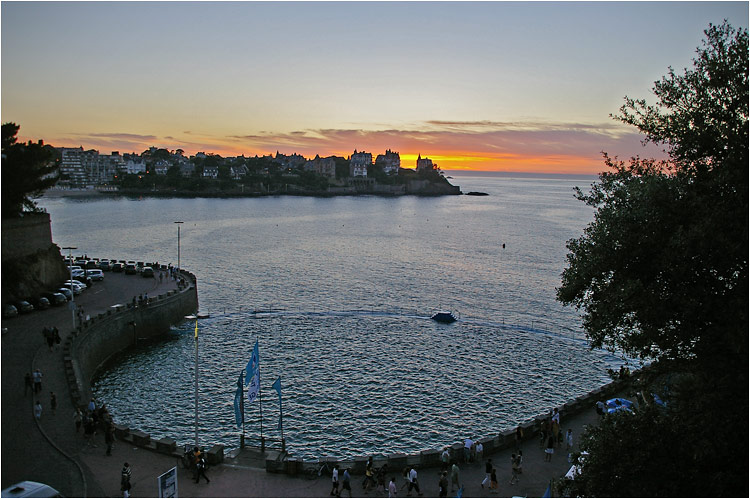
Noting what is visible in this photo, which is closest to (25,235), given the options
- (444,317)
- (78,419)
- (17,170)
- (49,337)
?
(17,170)

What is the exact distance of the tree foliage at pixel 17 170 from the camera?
3714cm

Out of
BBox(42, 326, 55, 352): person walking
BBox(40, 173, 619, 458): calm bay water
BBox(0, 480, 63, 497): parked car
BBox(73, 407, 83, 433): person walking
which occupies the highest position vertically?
BBox(42, 326, 55, 352): person walking

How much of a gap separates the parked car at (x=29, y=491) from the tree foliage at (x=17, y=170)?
27569mm

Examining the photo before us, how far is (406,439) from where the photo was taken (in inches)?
1019

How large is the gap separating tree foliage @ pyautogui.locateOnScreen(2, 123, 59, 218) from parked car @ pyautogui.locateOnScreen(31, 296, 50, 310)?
6.28 metres

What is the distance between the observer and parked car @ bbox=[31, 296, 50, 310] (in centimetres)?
3684

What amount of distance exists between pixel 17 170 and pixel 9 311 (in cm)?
974

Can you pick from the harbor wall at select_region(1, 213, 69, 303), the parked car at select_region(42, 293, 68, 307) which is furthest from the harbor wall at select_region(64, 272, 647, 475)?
the harbor wall at select_region(1, 213, 69, 303)

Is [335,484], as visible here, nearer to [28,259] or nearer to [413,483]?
[413,483]

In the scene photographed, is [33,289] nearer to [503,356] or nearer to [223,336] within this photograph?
[223,336]

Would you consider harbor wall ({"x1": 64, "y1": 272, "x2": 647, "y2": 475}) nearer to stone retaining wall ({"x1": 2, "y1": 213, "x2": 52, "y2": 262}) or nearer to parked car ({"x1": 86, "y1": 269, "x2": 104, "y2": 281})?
parked car ({"x1": 86, "y1": 269, "x2": 104, "y2": 281})

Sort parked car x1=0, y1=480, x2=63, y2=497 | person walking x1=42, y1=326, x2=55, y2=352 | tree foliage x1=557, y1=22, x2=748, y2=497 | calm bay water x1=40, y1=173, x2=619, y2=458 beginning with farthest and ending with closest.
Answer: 1. person walking x1=42, y1=326, x2=55, y2=352
2. calm bay water x1=40, y1=173, x2=619, y2=458
3. parked car x1=0, y1=480, x2=63, y2=497
4. tree foliage x1=557, y1=22, x2=748, y2=497

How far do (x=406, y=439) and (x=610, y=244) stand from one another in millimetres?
15823

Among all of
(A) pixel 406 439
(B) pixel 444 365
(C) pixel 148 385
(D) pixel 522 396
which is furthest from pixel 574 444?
(C) pixel 148 385
